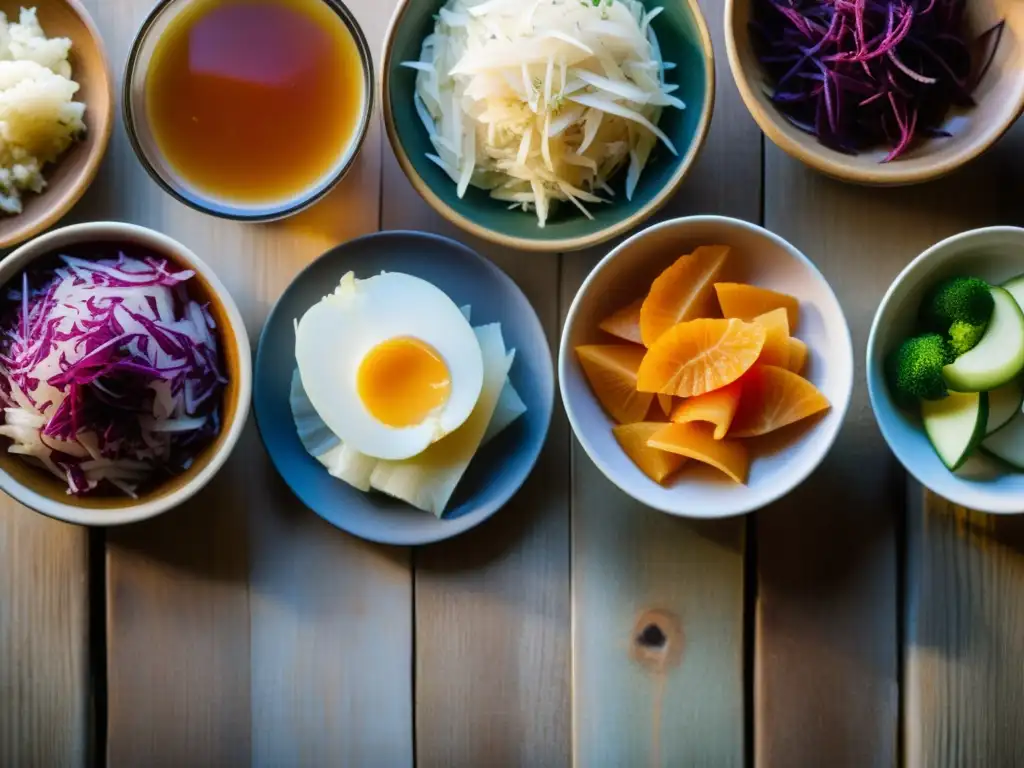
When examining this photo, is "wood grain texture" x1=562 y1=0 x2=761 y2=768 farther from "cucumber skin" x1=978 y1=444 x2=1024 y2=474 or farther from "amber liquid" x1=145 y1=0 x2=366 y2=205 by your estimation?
"amber liquid" x1=145 y1=0 x2=366 y2=205

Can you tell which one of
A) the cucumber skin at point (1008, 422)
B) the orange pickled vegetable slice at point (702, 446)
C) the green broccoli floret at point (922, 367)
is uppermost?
the green broccoli floret at point (922, 367)

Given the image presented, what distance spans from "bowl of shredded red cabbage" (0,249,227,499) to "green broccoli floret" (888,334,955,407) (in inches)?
38.4

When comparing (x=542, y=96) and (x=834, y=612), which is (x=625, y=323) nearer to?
(x=542, y=96)

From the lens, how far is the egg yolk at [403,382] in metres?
1.28

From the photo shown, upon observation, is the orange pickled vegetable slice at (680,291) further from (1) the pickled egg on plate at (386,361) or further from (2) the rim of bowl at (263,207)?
(2) the rim of bowl at (263,207)

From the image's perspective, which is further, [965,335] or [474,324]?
[474,324]

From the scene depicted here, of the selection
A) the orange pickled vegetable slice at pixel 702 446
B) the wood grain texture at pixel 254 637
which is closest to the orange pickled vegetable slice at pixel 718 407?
the orange pickled vegetable slice at pixel 702 446

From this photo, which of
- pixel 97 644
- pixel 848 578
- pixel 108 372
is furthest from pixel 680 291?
pixel 97 644

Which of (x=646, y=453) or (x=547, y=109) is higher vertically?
(x=547, y=109)

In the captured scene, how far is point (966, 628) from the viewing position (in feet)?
4.47

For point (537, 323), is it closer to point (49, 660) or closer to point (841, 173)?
point (841, 173)

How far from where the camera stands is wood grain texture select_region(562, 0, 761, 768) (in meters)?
1.37

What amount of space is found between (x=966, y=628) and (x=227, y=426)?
116 cm

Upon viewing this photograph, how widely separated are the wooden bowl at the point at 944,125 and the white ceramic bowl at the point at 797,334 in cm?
14
